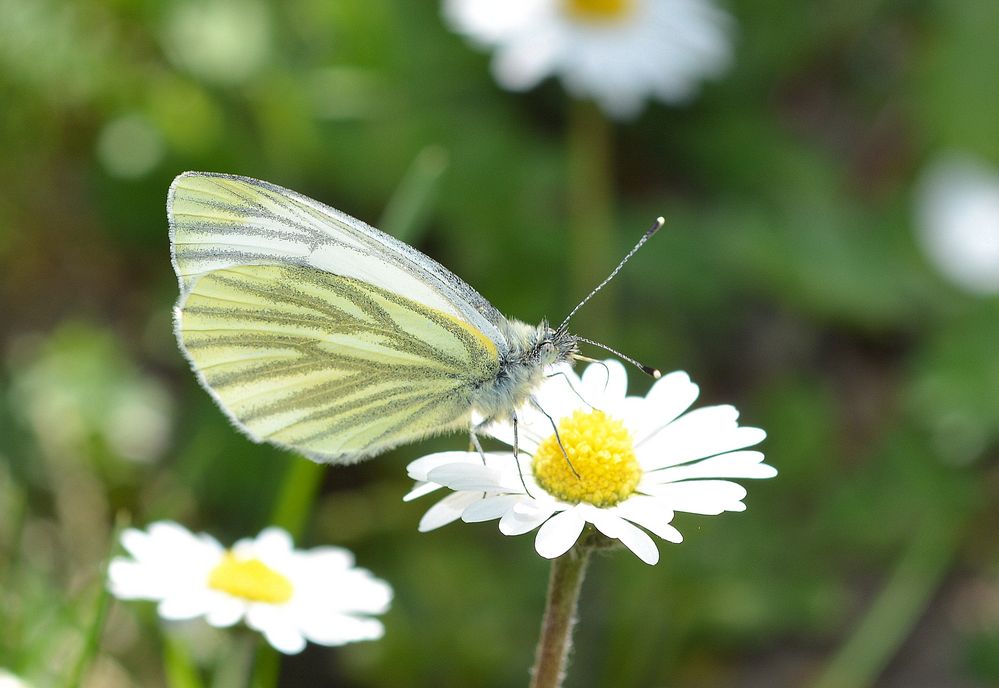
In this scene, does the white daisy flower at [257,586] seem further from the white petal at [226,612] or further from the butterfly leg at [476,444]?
the butterfly leg at [476,444]

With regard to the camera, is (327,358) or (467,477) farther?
(327,358)

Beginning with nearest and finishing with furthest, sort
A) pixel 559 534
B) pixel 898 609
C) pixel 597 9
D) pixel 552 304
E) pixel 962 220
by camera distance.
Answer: pixel 559 534 < pixel 898 609 < pixel 552 304 < pixel 597 9 < pixel 962 220

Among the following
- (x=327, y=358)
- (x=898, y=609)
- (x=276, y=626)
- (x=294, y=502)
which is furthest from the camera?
(x=898, y=609)

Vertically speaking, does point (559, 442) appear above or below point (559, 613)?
above

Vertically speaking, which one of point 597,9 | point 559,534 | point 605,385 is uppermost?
point 597,9

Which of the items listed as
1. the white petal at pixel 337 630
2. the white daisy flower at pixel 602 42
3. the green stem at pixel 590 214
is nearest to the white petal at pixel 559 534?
the white petal at pixel 337 630

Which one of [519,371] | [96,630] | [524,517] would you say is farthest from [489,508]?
[96,630]

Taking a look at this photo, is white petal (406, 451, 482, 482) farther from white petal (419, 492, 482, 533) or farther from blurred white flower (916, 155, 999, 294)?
blurred white flower (916, 155, 999, 294)

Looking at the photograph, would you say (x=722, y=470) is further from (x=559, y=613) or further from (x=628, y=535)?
(x=559, y=613)
